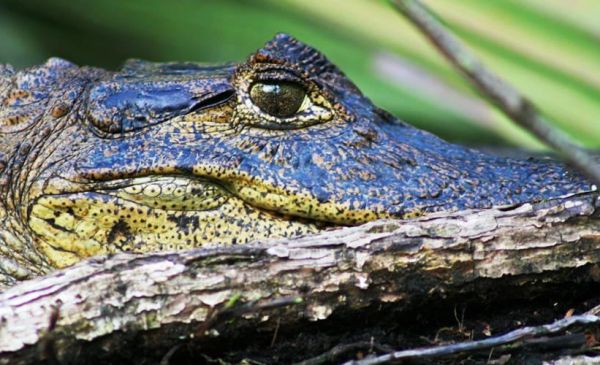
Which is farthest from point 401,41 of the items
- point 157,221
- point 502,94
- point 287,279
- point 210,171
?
point 502,94

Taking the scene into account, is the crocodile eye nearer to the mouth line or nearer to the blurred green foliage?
the mouth line

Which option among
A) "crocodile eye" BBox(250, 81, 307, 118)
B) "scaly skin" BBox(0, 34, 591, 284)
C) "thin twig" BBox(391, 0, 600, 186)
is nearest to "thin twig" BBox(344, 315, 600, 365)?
"scaly skin" BBox(0, 34, 591, 284)

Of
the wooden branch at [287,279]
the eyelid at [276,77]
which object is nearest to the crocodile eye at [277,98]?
the eyelid at [276,77]

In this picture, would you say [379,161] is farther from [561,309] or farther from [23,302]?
[23,302]

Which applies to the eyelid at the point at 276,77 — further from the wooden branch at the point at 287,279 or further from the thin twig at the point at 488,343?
the thin twig at the point at 488,343

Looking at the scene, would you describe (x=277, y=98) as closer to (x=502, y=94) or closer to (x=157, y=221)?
(x=157, y=221)

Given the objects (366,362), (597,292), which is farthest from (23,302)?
(597,292)
